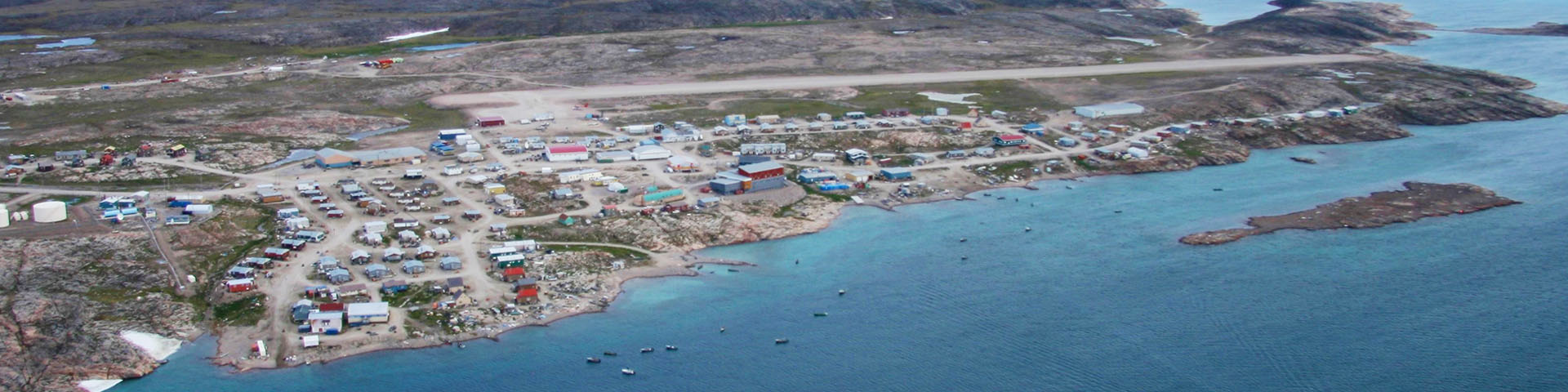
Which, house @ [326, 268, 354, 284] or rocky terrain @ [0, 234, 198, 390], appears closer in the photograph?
rocky terrain @ [0, 234, 198, 390]

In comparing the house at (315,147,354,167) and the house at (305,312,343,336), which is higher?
the house at (315,147,354,167)

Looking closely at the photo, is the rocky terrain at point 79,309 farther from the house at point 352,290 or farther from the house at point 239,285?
the house at point 352,290

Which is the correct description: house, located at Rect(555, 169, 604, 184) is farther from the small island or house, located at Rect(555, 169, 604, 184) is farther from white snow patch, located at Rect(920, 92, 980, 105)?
white snow patch, located at Rect(920, 92, 980, 105)

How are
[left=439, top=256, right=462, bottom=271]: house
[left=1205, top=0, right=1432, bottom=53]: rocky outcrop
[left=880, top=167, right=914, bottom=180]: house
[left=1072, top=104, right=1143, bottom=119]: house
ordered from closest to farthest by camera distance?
[left=439, top=256, right=462, bottom=271]: house, [left=880, top=167, right=914, bottom=180]: house, [left=1072, top=104, right=1143, bottom=119]: house, [left=1205, top=0, right=1432, bottom=53]: rocky outcrop

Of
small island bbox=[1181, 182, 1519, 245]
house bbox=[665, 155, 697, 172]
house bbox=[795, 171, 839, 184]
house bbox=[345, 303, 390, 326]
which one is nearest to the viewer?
house bbox=[345, 303, 390, 326]

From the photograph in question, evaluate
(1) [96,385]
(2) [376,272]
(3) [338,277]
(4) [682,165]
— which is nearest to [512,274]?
(2) [376,272]

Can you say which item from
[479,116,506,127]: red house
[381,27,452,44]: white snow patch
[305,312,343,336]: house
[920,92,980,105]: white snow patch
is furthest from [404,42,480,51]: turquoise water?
[305,312,343,336]: house

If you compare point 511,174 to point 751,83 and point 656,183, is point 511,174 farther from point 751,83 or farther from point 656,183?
point 751,83
